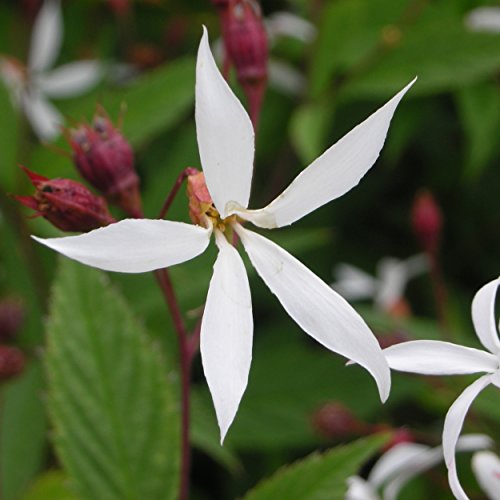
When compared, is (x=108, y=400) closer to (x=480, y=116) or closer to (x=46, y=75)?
(x=480, y=116)

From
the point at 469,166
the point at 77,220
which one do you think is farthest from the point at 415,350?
the point at 469,166

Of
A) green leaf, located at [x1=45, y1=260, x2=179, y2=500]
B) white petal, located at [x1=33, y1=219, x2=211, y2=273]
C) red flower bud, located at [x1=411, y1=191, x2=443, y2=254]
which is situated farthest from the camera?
red flower bud, located at [x1=411, y1=191, x2=443, y2=254]

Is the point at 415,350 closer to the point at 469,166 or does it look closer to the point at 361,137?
the point at 361,137

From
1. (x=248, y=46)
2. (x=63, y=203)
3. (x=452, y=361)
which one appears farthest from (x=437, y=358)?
(x=248, y=46)

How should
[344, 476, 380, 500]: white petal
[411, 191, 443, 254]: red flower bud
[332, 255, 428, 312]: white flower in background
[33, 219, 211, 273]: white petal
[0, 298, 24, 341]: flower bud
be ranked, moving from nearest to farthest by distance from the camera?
[33, 219, 211, 273]: white petal, [344, 476, 380, 500]: white petal, [0, 298, 24, 341]: flower bud, [411, 191, 443, 254]: red flower bud, [332, 255, 428, 312]: white flower in background

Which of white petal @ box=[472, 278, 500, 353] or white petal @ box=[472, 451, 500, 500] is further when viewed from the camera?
white petal @ box=[472, 451, 500, 500]

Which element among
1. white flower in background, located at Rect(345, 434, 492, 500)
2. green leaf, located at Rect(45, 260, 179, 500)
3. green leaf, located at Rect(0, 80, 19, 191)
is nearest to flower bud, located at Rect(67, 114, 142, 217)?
green leaf, located at Rect(45, 260, 179, 500)

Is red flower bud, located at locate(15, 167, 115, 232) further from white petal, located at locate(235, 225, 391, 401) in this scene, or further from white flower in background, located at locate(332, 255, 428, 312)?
white flower in background, located at locate(332, 255, 428, 312)
